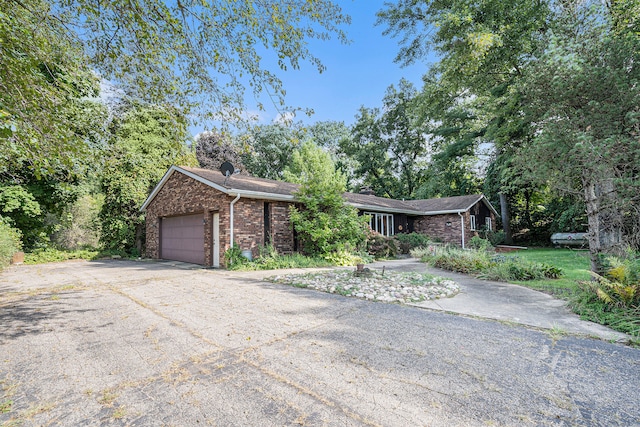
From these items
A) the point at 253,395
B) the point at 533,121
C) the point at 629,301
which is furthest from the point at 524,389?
the point at 533,121

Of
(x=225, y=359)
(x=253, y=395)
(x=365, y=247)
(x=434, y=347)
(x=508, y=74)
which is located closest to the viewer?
(x=253, y=395)

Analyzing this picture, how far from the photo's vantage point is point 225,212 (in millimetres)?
9836

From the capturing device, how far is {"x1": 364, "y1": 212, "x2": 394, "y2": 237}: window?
51.6ft

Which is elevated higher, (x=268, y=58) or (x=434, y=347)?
(x=268, y=58)

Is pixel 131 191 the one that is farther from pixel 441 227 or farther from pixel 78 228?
pixel 441 227

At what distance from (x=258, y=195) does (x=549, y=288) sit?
805cm

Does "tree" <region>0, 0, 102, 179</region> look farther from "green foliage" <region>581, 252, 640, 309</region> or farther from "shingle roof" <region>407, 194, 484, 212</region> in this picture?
"shingle roof" <region>407, 194, 484, 212</region>

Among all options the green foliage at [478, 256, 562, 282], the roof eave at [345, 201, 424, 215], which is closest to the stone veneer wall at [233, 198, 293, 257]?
the roof eave at [345, 201, 424, 215]

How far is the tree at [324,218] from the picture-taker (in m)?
10.6

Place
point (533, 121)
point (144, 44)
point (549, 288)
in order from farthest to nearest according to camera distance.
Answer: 1. point (533, 121)
2. point (549, 288)
3. point (144, 44)

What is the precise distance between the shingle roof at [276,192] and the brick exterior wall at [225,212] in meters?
0.33

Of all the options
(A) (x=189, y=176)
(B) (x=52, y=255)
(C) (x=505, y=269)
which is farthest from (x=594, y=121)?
(B) (x=52, y=255)

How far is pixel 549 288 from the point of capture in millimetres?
6145

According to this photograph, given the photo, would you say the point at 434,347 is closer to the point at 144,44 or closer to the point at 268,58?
the point at 268,58
